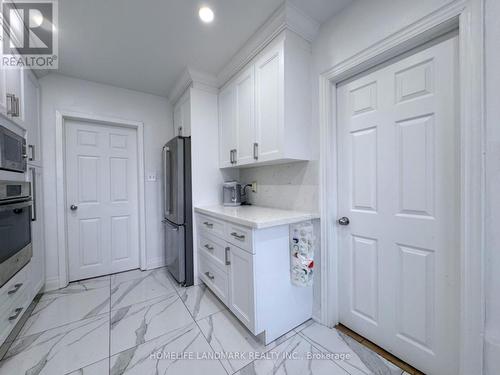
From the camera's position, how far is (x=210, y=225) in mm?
2025

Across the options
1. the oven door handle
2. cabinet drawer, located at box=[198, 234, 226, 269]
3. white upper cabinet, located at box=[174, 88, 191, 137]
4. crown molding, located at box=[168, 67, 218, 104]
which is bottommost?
cabinet drawer, located at box=[198, 234, 226, 269]

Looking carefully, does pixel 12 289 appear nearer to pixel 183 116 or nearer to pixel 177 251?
pixel 177 251

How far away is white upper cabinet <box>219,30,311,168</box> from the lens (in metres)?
1.61

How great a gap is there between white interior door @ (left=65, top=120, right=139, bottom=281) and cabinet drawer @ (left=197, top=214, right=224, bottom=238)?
3.93 ft

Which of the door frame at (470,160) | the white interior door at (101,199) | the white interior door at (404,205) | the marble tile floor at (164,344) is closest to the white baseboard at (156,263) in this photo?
the white interior door at (101,199)

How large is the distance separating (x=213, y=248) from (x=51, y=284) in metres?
1.90

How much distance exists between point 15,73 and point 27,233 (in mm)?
1280

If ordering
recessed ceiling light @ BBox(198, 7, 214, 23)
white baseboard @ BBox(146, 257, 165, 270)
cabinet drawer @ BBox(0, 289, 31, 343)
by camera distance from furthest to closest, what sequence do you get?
white baseboard @ BBox(146, 257, 165, 270)
recessed ceiling light @ BBox(198, 7, 214, 23)
cabinet drawer @ BBox(0, 289, 31, 343)

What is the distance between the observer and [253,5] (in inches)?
58.8

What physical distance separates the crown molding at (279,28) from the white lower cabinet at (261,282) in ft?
5.02

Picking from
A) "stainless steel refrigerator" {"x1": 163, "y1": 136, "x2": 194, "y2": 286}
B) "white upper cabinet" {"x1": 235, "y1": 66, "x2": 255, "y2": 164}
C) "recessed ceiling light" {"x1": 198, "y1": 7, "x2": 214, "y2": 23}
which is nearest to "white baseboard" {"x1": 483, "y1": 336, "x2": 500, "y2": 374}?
"white upper cabinet" {"x1": 235, "y1": 66, "x2": 255, "y2": 164}

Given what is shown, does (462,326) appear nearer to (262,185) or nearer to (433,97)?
(433,97)

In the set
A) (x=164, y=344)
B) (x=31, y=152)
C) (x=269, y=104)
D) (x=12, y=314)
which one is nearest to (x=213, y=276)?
(x=164, y=344)

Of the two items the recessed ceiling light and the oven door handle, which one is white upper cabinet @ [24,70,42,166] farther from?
the recessed ceiling light
